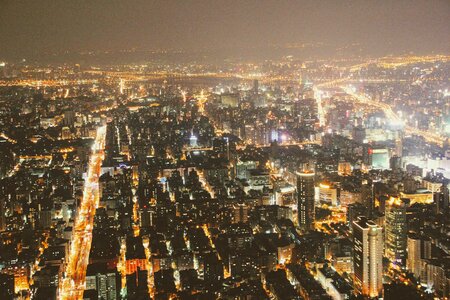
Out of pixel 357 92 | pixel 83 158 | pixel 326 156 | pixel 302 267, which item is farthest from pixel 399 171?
pixel 357 92

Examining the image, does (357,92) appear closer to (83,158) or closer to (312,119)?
(312,119)

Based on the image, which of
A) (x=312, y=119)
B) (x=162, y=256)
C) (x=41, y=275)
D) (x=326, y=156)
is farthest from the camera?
(x=312, y=119)

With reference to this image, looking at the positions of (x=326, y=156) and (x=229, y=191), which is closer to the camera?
(x=229, y=191)

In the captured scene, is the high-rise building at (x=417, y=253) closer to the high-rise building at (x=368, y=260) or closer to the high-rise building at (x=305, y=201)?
the high-rise building at (x=368, y=260)

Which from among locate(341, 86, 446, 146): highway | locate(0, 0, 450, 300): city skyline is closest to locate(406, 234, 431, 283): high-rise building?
locate(0, 0, 450, 300): city skyline

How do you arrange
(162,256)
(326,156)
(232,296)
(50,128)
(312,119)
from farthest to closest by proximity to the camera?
(312,119) → (50,128) → (326,156) → (162,256) → (232,296)

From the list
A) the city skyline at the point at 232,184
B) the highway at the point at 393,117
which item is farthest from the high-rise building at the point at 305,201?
the highway at the point at 393,117
